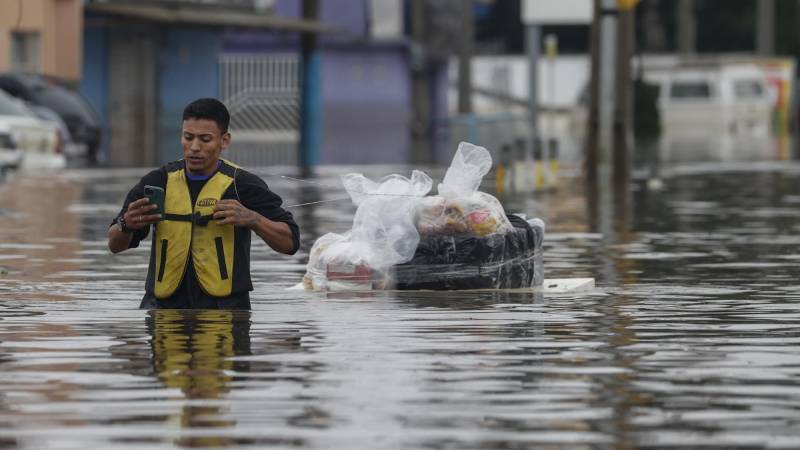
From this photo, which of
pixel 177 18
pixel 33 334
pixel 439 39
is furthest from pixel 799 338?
pixel 439 39

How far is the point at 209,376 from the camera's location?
9609 millimetres

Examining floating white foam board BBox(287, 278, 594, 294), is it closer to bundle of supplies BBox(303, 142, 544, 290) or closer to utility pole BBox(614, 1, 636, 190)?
bundle of supplies BBox(303, 142, 544, 290)

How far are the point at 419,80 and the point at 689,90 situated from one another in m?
10.4

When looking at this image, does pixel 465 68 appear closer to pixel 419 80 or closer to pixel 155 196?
pixel 419 80

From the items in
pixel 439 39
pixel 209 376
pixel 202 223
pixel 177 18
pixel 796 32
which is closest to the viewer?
pixel 209 376

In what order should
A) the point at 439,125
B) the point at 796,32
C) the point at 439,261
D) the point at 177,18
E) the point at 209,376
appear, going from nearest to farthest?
the point at 209,376, the point at 439,261, the point at 177,18, the point at 439,125, the point at 796,32

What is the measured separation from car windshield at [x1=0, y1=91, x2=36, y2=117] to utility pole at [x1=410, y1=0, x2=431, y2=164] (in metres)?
27.1

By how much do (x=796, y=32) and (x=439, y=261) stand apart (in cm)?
8804

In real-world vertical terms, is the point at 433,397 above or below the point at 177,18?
below

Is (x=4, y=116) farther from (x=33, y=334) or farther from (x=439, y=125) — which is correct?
(x=439, y=125)

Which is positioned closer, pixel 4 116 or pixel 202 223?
pixel 202 223

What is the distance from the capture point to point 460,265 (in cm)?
1421

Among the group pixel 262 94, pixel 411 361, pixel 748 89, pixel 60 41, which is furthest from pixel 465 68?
pixel 411 361

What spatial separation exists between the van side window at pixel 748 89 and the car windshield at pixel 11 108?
161 ft
